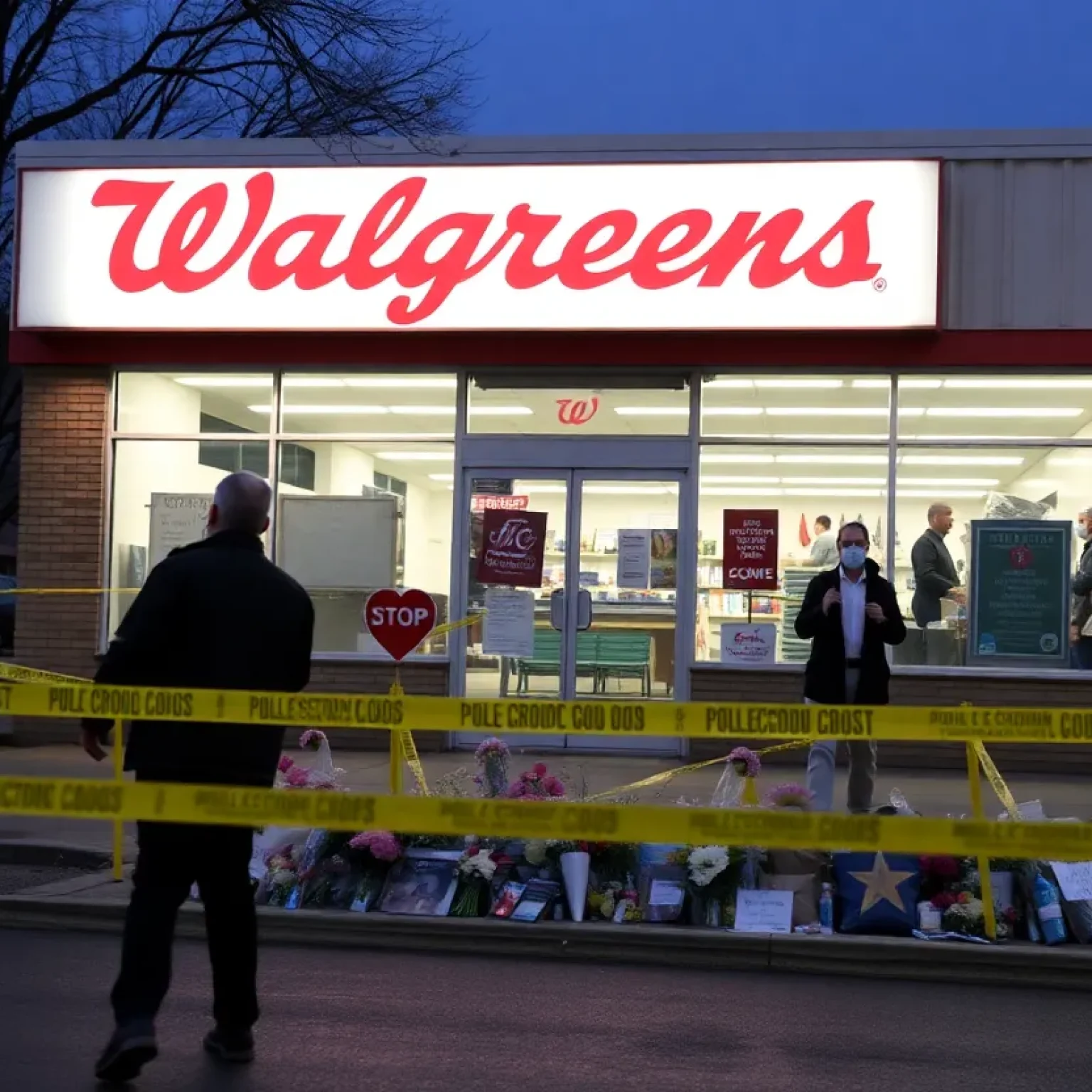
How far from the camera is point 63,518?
47.3 feet

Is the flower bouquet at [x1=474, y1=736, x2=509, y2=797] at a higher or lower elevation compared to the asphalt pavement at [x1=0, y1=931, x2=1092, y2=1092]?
higher

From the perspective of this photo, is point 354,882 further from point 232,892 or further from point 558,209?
point 558,209

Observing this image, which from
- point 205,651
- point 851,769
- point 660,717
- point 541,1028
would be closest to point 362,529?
point 851,769

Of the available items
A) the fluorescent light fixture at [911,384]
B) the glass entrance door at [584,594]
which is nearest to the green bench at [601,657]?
the glass entrance door at [584,594]

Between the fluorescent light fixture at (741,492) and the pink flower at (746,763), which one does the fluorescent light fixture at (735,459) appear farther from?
the pink flower at (746,763)

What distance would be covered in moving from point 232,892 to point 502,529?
29.4 feet

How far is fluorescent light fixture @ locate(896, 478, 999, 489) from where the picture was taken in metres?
13.5

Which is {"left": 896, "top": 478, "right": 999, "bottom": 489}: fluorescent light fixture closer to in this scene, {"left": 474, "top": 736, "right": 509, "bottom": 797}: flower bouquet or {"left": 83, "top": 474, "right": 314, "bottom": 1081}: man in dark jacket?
{"left": 474, "top": 736, "right": 509, "bottom": 797}: flower bouquet

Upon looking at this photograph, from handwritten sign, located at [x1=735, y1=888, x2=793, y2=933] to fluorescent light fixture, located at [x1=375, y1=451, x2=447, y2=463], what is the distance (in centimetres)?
722

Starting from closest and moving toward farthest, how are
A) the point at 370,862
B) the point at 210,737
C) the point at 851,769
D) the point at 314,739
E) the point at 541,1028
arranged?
the point at 210,737, the point at 541,1028, the point at 370,862, the point at 314,739, the point at 851,769

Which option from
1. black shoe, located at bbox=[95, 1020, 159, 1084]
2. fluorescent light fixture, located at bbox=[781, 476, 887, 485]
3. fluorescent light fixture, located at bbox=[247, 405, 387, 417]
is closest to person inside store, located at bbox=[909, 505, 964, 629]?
fluorescent light fixture, located at bbox=[781, 476, 887, 485]

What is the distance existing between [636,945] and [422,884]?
1.17 metres

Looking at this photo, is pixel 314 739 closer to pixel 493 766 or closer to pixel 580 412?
pixel 493 766

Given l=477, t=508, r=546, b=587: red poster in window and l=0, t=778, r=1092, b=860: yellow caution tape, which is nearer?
l=0, t=778, r=1092, b=860: yellow caution tape
